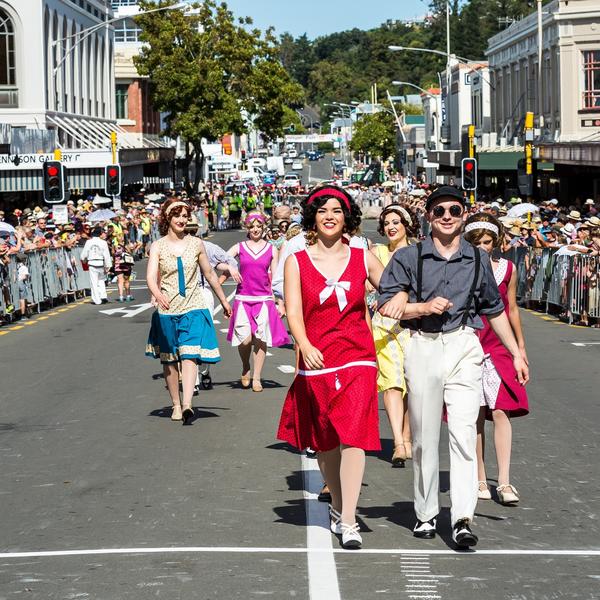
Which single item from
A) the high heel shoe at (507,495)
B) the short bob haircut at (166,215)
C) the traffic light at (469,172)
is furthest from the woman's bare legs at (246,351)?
the traffic light at (469,172)

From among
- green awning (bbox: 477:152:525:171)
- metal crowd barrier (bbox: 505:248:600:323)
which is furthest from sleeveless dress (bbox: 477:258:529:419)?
green awning (bbox: 477:152:525:171)

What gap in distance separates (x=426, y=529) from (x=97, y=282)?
2244cm

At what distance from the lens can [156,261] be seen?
1225 cm

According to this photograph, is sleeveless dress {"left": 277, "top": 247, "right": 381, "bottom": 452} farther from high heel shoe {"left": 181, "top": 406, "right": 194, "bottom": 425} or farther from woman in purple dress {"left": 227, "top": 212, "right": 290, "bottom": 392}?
woman in purple dress {"left": 227, "top": 212, "right": 290, "bottom": 392}

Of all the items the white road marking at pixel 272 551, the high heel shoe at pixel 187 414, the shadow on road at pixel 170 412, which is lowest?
the shadow on road at pixel 170 412

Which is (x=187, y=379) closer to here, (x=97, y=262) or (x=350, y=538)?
(x=350, y=538)

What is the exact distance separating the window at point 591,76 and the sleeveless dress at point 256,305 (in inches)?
1645

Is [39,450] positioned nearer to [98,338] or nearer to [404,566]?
[404,566]

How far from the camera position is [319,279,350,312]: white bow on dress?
745 centimetres

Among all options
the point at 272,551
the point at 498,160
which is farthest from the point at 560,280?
the point at 498,160

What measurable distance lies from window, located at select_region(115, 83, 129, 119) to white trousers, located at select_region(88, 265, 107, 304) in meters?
59.4

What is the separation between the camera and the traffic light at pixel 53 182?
114ft

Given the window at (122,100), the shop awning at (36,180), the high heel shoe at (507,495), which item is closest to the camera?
the high heel shoe at (507,495)

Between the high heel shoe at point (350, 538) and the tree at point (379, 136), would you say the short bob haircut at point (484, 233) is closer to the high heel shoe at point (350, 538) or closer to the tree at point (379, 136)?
the high heel shoe at point (350, 538)
